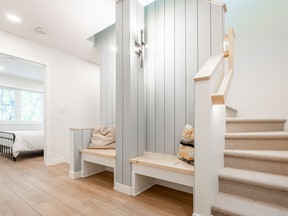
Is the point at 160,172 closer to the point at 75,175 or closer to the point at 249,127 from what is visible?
the point at 249,127

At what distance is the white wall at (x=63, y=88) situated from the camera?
3076 mm

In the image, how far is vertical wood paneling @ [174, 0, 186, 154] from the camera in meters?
2.11

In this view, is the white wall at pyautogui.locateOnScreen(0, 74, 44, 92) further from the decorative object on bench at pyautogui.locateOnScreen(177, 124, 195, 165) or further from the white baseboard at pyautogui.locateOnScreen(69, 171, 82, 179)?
the decorative object on bench at pyautogui.locateOnScreen(177, 124, 195, 165)

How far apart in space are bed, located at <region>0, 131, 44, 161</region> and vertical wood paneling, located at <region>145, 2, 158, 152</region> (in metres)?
3.20

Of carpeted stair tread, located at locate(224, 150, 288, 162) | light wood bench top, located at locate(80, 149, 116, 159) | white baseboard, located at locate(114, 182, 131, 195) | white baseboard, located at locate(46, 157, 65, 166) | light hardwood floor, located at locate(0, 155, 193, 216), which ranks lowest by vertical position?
white baseboard, located at locate(46, 157, 65, 166)

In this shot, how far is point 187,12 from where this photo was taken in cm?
207

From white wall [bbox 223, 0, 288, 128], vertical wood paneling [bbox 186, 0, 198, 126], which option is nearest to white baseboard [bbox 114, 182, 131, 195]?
vertical wood paneling [bbox 186, 0, 198, 126]

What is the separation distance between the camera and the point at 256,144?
68.1 inches

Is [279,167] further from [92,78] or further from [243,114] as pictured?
[92,78]

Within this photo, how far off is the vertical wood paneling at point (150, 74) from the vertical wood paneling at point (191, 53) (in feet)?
1.63

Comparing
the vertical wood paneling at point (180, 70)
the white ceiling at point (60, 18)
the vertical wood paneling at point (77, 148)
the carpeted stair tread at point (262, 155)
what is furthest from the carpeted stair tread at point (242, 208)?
the white ceiling at point (60, 18)

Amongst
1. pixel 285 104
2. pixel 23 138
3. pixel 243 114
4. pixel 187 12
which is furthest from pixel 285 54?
pixel 23 138

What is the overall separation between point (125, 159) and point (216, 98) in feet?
4.22

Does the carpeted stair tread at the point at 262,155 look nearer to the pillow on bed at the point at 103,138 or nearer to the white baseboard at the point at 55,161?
the pillow on bed at the point at 103,138
